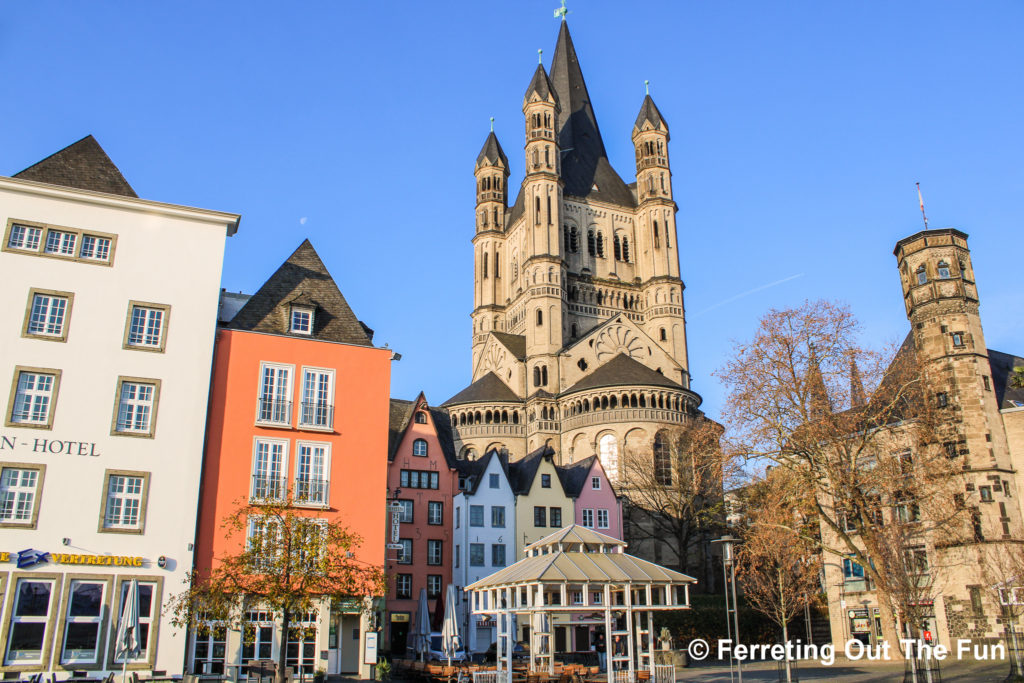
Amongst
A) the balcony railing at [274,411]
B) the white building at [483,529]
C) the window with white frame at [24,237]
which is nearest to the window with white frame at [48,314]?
the window with white frame at [24,237]

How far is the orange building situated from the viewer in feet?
84.2

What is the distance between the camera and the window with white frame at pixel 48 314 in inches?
999

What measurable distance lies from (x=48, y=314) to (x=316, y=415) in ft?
28.7

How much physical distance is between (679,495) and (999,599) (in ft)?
104

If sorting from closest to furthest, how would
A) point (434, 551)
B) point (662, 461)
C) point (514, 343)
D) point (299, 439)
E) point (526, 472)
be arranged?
point (299, 439) < point (434, 551) < point (526, 472) < point (662, 461) < point (514, 343)

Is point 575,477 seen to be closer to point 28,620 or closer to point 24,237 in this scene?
point 28,620

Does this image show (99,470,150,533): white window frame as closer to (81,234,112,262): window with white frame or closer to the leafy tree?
the leafy tree

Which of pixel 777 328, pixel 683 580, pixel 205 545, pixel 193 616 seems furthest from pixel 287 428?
pixel 777 328

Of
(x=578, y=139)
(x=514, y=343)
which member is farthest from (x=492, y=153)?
(x=514, y=343)

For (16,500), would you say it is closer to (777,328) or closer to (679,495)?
(777,328)

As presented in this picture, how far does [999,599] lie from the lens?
2370cm

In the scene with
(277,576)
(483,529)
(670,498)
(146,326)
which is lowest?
(277,576)

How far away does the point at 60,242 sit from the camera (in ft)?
86.5

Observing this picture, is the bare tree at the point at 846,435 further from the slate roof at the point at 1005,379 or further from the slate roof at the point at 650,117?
the slate roof at the point at 650,117
